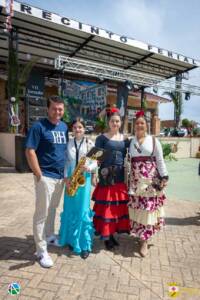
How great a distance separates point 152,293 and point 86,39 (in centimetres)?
1463

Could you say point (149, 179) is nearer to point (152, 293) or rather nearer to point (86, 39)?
point (152, 293)

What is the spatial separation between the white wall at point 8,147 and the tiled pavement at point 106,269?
617 cm

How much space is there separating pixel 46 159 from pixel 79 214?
83 centimetres

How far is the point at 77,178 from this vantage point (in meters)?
3.26

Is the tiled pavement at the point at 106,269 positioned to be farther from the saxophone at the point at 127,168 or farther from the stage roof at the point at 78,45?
the stage roof at the point at 78,45

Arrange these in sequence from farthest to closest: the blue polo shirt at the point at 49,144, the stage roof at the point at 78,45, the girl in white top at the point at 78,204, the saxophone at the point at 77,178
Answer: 1. the stage roof at the point at 78,45
2. the girl in white top at the point at 78,204
3. the saxophone at the point at 77,178
4. the blue polo shirt at the point at 49,144

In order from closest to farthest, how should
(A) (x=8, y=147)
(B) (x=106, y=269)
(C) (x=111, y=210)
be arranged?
(B) (x=106, y=269)
(C) (x=111, y=210)
(A) (x=8, y=147)

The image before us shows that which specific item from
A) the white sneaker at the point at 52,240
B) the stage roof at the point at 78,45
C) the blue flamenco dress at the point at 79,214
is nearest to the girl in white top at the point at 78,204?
the blue flamenco dress at the point at 79,214

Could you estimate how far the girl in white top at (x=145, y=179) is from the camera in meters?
3.50

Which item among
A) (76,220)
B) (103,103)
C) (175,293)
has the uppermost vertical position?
(103,103)

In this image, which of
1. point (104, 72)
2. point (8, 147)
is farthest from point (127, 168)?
point (104, 72)

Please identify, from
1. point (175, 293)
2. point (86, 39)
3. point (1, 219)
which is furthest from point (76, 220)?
point (86, 39)

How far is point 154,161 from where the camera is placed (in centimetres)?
356

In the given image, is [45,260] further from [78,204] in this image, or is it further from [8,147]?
[8,147]
